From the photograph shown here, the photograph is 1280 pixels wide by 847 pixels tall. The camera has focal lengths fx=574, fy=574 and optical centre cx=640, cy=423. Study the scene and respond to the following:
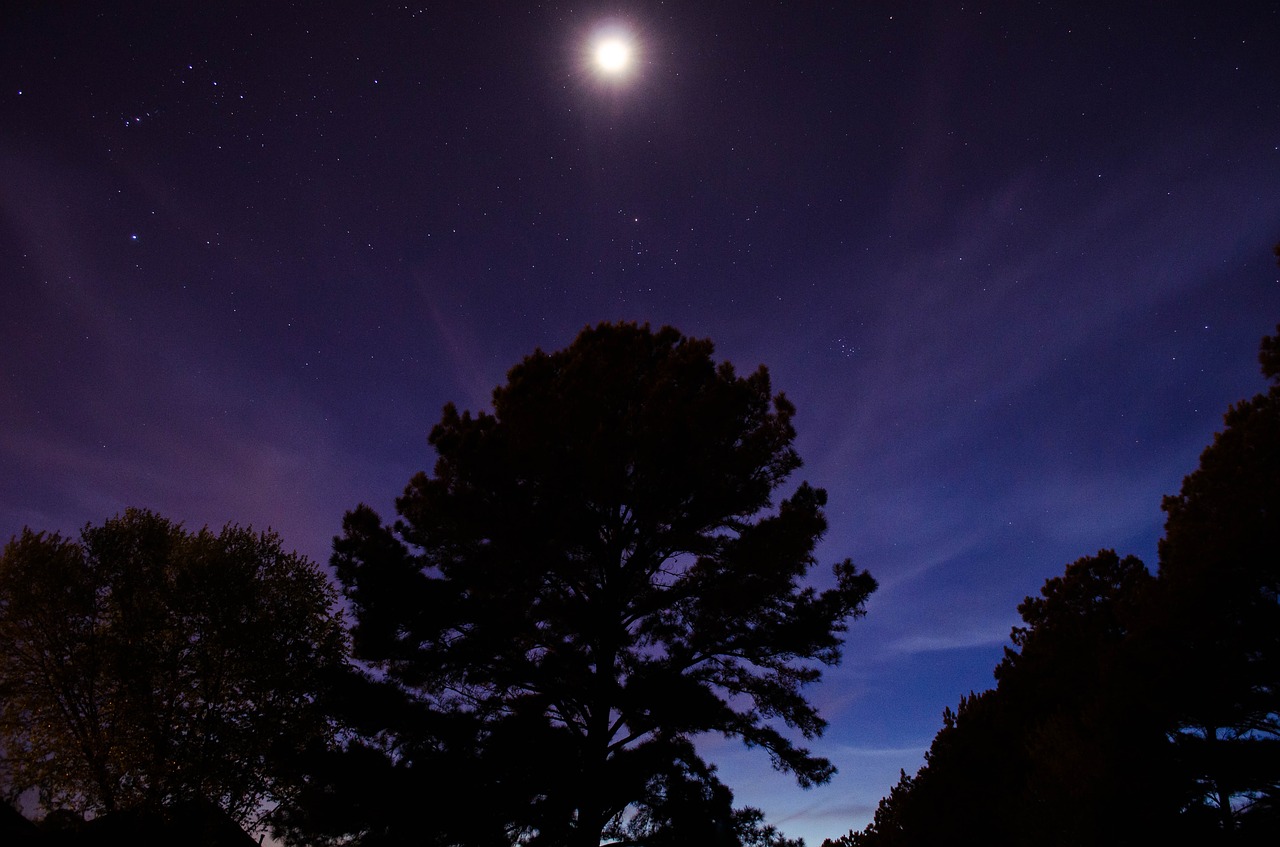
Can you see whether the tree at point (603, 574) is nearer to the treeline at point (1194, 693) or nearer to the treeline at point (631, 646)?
the treeline at point (631, 646)

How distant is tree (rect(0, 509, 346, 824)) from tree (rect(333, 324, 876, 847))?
7308 mm

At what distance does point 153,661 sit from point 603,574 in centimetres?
1685

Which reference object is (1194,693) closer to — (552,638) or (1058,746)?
(1058,746)

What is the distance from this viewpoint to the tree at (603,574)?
41.4ft

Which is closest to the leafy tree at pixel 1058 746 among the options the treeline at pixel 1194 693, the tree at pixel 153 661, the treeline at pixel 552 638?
the treeline at pixel 1194 693

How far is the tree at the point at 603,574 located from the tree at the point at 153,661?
7.31 m

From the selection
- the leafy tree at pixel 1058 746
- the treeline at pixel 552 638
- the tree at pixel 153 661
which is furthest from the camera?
the tree at pixel 153 661

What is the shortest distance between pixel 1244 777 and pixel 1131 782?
2.19 meters

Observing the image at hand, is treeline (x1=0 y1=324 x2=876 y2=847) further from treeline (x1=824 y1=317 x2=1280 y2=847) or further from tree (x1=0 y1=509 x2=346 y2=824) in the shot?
treeline (x1=824 y1=317 x2=1280 y2=847)

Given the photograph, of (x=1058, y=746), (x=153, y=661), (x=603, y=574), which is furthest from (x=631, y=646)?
(x=153, y=661)

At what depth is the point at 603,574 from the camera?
1398 centimetres

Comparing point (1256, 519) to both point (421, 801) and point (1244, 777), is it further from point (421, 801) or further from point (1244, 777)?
point (421, 801)

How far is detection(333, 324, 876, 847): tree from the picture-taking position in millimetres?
12625

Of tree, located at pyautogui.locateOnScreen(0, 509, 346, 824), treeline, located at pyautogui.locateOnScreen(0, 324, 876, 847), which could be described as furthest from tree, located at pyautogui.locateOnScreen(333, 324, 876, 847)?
tree, located at pyautogui.locateOnScreen(0, 509, 346, 824)
